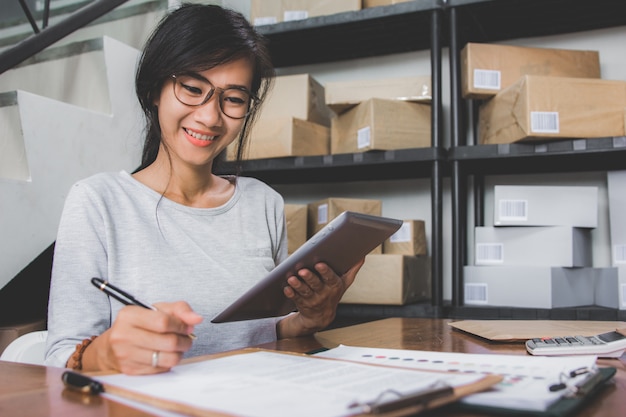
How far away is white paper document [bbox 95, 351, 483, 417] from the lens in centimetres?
44

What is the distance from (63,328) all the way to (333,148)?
144 centimetres

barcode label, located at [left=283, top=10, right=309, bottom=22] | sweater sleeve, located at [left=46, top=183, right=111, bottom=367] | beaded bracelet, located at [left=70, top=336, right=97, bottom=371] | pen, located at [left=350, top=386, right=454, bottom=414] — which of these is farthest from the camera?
barcode label, located at [left=283, top=10, right=309, bottom=22]

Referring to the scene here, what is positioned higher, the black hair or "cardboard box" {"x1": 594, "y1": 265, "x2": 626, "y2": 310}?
the black hair

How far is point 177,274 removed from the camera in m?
1.06

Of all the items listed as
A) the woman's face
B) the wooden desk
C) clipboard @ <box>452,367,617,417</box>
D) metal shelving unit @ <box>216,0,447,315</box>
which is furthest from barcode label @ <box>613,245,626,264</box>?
clipboard @ <box>452,367,617,417</box>

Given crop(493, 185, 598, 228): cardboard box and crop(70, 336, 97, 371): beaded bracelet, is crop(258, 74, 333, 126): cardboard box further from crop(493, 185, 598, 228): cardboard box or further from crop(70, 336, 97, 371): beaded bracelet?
crop(70, 336, 97, 371): beaded bracelet

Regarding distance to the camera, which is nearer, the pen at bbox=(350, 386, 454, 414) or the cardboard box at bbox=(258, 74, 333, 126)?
the pen at bbox=(350, 386, 454, 414)

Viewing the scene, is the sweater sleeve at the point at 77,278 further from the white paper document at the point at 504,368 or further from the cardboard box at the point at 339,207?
the cardboard box at the point at 339,207

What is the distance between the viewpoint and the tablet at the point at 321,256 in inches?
29.4

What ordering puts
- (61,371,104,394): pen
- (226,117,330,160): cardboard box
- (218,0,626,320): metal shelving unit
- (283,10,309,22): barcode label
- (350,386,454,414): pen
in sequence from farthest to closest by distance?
(283,10,309,22): barcode label, (226,117,330,160): cardboard box, (218,0,626,320): metal shelving unit, (61,371,104,394): pen, (350,386,454,414): pen

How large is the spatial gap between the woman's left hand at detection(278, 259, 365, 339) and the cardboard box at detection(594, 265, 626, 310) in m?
1.17

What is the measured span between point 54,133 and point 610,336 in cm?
147

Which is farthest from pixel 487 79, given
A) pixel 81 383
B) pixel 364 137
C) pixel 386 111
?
pixel 81 383

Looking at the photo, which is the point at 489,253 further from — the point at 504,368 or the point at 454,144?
the point at 504,368
